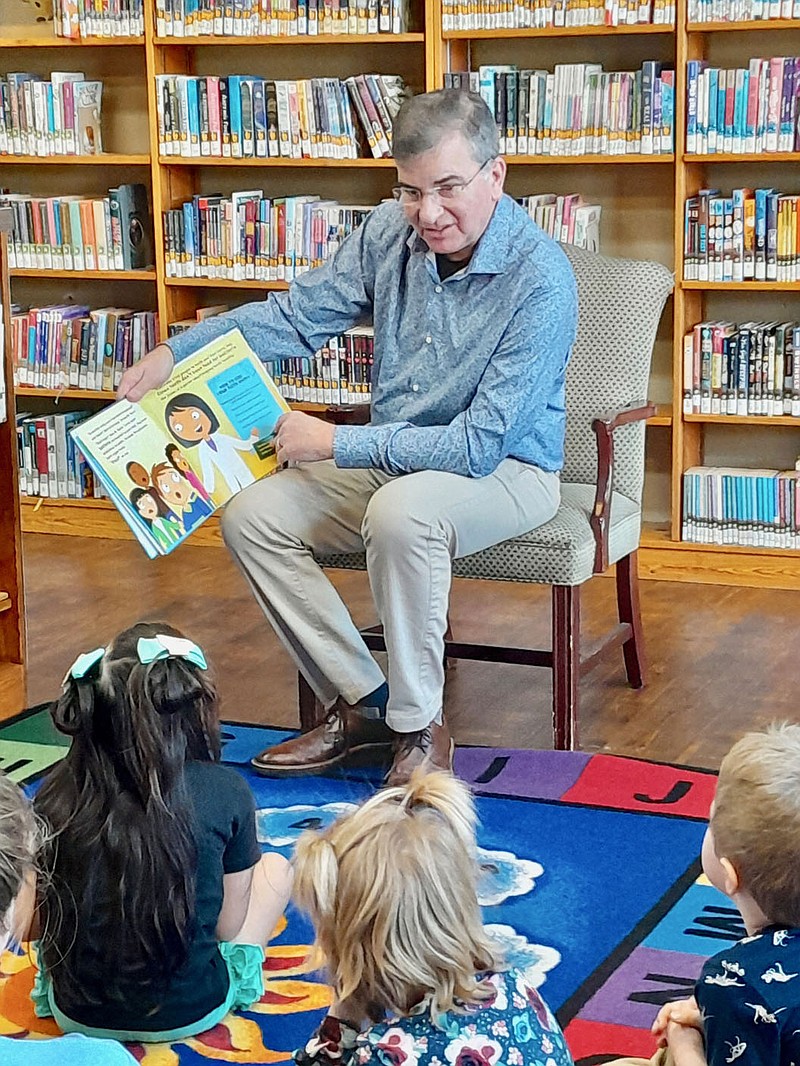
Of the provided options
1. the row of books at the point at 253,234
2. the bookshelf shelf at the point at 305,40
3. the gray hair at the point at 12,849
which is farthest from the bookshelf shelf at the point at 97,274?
the gray hair at the point at 12,849

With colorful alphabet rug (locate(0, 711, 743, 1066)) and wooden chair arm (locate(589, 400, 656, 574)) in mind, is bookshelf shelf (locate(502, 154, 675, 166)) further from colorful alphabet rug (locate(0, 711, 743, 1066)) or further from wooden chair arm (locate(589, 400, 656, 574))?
colorful alphabet rug (locate(0, 711, 743, 1066))

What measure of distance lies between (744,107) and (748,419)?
853 mm

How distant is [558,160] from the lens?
180 inches

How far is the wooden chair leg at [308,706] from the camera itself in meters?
3.31

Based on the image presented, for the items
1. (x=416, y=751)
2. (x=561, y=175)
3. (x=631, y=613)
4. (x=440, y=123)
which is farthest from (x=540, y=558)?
(x=561, y=175)

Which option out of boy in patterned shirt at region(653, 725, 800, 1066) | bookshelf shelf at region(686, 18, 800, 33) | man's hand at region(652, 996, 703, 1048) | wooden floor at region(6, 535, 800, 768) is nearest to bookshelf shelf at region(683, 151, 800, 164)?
bookshelf shelf at region(686, 18, 800, 33)

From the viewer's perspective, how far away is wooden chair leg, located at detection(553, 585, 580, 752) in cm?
318

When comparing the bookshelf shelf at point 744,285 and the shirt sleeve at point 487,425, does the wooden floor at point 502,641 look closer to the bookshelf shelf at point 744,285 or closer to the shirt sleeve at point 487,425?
the shirt sleeve at point 487,425

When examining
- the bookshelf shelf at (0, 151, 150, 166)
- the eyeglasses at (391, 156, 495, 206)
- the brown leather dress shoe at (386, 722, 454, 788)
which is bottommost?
the brown leather dress shoe at (386, 722, 454, 788)

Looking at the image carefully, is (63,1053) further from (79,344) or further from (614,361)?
(79,344)

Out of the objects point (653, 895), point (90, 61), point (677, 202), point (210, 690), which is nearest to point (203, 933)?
point (210, 690)

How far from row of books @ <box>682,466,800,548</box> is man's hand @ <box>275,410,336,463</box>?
1.82 metres

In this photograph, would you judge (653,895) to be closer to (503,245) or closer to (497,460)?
(497,460)

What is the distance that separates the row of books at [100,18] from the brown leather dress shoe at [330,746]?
8.90ft
